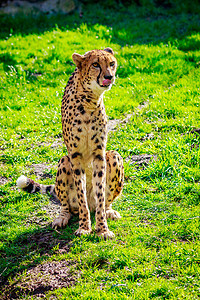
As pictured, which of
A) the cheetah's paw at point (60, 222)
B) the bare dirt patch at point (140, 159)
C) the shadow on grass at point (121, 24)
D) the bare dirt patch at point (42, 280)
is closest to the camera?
the bare dirt patch at point (42, 280)

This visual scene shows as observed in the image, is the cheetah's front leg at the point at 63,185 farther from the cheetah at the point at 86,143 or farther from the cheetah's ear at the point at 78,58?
the cheetah's ear at the point at 78,58

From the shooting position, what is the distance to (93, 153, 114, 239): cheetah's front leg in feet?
13.2

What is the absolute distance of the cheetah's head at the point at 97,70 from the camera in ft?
12.1

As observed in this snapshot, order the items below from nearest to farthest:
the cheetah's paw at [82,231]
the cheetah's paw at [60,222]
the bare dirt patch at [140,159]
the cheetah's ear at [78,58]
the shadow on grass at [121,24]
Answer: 1. the cheetah's ear at [78,58]
2. the cheetah's paw at [82,231]
3. the cheetah's paw at [60,222]
4. the bare dirt patch at [140,159]
5. the shadow on grass at [121,24]

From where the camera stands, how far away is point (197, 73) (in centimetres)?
751

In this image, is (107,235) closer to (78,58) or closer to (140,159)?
(78,58)

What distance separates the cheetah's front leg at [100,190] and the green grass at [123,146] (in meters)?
0.15

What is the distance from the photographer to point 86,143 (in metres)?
4.05

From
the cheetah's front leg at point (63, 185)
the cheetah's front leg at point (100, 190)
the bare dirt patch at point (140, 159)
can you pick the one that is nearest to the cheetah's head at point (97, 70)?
the cheetah's front leg at point (100, 190)

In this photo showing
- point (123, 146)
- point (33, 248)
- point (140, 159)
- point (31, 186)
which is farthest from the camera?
point (123, 146)

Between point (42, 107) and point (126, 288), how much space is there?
14.5 ft

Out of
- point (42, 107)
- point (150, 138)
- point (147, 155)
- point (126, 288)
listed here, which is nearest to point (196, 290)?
point (126, 288)

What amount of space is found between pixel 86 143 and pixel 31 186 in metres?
1.01

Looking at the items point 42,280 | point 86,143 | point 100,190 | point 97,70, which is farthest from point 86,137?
point 42,280
